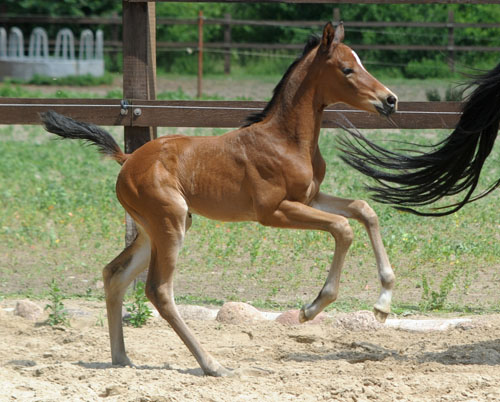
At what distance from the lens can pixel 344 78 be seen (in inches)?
174

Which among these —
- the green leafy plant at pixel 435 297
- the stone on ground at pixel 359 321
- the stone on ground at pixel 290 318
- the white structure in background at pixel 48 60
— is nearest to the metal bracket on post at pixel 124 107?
the stone on ground at pixel 290 318

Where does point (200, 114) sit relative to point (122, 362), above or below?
above

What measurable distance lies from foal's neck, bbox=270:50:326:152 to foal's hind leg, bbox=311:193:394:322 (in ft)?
1.07

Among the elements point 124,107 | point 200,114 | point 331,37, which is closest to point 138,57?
point 124,107

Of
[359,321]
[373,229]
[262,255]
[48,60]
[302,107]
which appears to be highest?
[302,107]

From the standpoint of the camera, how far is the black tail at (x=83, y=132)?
484cm

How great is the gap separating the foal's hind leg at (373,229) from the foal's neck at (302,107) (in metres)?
0.32

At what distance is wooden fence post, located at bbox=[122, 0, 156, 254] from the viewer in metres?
5.93

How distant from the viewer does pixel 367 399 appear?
Result: 12.7ft

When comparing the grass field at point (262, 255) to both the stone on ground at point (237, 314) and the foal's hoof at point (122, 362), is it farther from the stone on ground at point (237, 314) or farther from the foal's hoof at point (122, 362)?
the foal's hoof at point (122, 362)

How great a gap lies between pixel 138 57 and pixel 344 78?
208cm

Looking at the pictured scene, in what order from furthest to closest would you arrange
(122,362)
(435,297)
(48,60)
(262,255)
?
(48,60) < (262,255) < (435,297) < (122,362)

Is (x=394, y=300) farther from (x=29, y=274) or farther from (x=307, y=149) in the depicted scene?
(x=29, y=274)

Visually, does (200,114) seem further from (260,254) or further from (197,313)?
(260,254)
